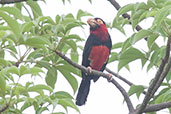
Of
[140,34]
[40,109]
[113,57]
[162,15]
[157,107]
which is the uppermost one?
[162,15]

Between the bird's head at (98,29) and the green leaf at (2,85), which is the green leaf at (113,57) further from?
the bird's head at (98,29)

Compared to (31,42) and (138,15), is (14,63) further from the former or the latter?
(138,15)

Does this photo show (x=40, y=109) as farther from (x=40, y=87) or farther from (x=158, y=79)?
(x=158, y=79)

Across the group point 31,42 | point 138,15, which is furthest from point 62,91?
point 138,15

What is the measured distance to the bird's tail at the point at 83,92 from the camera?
431 centimetres

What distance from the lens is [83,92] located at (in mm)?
4578

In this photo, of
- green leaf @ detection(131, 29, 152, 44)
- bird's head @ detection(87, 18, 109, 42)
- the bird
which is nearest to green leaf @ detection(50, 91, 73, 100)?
green leaf @ detection(131, 29, 152, 44)

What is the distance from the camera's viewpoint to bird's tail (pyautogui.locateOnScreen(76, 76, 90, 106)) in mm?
4309

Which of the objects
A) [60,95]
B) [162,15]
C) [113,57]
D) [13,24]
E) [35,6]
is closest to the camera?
[162,15]

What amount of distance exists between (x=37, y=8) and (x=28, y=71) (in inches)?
33.3

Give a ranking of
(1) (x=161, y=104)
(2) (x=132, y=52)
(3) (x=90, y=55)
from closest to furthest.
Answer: (1) (x=161, y=104) < (2) (x=132, y=52) < (3) (x=90, y=55)

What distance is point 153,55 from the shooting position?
253 centimetres

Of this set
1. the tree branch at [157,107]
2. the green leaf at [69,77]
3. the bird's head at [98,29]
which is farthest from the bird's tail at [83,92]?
the tree branch at [157,107]

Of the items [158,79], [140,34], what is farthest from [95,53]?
[140,34]
